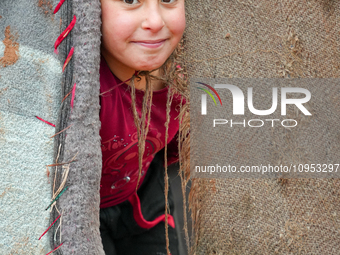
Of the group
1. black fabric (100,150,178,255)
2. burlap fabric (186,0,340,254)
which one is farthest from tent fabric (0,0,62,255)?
black fabric (100,150,178,255)

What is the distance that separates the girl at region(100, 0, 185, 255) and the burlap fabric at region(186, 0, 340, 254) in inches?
3.7

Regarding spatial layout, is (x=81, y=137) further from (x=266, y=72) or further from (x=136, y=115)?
(x=266, y=72)

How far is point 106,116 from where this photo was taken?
2.73 ft

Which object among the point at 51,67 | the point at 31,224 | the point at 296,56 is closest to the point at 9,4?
the point at 51,67

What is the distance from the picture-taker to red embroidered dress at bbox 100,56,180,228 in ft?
2.73

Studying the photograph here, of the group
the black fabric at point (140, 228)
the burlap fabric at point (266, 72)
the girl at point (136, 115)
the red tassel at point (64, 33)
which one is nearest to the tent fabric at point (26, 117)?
the red tassel at point (64, 33)

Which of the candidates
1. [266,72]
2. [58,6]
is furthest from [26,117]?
Result: [266,72]

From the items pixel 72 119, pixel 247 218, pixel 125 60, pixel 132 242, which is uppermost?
pixel 125 60

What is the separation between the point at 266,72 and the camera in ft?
2.54

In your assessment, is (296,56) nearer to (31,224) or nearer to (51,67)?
(51,67)

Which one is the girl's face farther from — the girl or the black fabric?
the black fabric

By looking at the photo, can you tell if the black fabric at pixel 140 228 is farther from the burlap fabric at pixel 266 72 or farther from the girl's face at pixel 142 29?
the girl's face at pixel 142 29

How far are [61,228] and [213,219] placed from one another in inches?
13.8

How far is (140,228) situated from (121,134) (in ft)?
1.44
